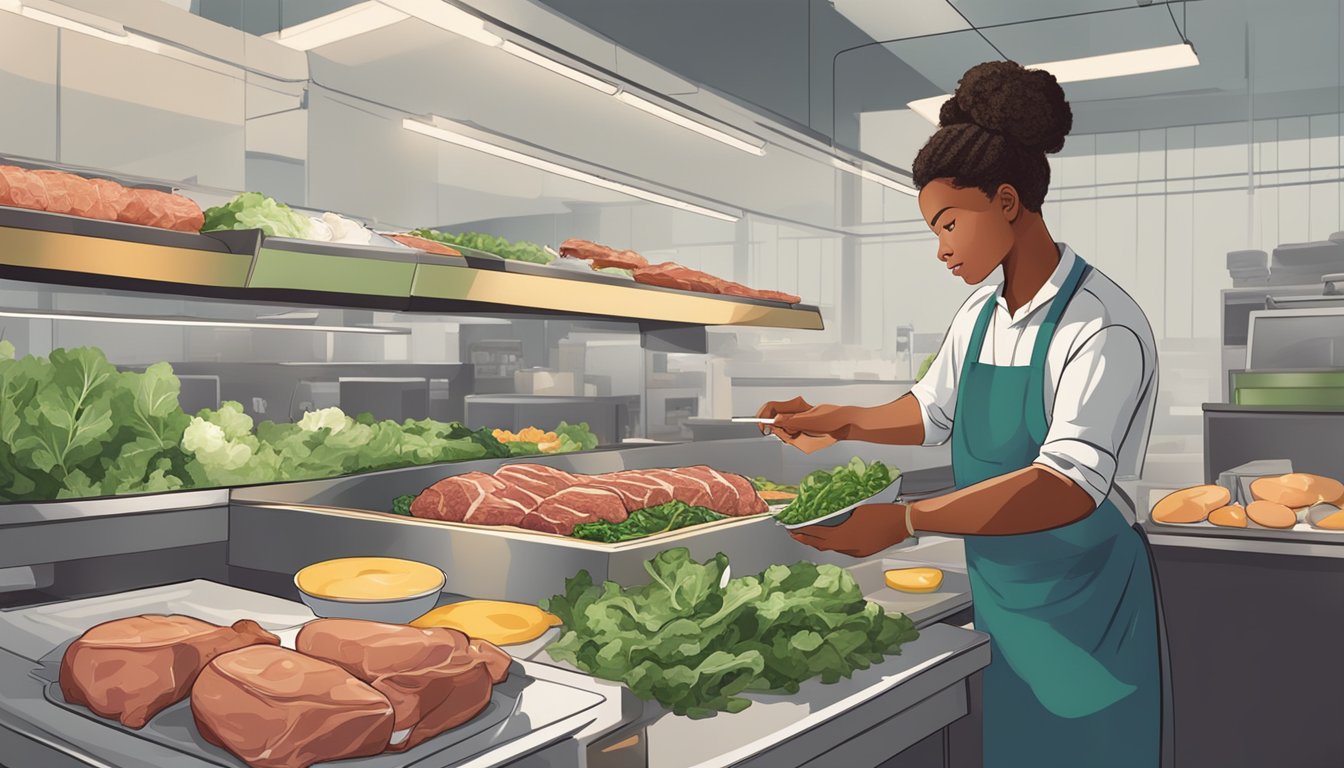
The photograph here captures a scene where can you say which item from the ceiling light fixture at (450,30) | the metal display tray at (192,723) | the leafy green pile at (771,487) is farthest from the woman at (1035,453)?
the ceiling light fixture at (450,30)

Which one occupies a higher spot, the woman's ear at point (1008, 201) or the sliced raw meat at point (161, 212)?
the sliced raw meat at point (161, 212)

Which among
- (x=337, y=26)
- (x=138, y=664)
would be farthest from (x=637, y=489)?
(x=337, y=26)

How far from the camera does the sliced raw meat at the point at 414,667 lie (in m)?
1.08

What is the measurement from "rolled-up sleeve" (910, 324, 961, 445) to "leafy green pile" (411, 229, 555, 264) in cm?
133

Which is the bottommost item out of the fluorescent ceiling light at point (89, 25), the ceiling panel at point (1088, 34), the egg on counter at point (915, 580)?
the egg on counter at point (915, 580)

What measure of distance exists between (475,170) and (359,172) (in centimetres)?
128

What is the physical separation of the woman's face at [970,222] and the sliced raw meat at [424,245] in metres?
1.37

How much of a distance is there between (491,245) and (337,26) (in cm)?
290

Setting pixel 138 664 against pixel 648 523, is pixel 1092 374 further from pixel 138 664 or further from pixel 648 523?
pixel 138 664

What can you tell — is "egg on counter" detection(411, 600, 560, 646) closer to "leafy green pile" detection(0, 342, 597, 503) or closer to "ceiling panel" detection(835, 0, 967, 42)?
"leafy green pile" detection(0, 342, 597, 503)

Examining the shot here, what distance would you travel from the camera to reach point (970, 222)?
1746 mm

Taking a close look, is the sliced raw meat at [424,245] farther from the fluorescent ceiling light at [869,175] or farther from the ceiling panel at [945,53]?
the ceiling panel at [945,53]

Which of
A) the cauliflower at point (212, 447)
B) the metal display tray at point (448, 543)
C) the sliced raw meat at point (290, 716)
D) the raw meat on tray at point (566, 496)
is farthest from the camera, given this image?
the cauliflower at point (212, 447)

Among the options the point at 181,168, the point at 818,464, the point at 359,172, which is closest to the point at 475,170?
the point at 359,172
